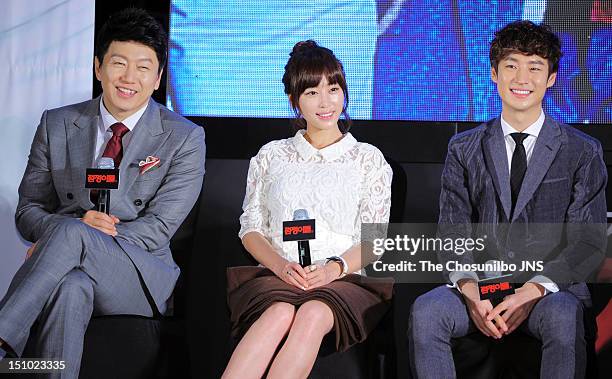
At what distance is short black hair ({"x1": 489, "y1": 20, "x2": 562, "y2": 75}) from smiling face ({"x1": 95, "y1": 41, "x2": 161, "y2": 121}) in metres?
→ 1.46

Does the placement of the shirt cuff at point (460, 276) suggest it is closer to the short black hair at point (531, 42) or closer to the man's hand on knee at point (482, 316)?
the man's hand on knee at point (482, 316)

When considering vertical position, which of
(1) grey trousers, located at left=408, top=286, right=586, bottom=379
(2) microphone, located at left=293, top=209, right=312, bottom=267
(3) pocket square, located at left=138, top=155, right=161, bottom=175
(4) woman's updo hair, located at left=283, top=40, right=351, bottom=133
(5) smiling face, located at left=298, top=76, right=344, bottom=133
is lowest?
(1) grey trousers, located at left=408, top=286, right=586, bottom=379

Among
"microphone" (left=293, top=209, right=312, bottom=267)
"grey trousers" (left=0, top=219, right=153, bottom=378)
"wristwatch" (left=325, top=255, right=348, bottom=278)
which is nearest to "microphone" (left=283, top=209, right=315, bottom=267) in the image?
"microphone" (left=293, top=209, right=312, bottom=267)

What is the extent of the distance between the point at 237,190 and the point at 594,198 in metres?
1.61

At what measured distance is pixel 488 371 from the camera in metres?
3.05

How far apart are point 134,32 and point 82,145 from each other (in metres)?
0.52

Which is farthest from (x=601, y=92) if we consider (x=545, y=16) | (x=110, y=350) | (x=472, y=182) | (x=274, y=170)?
(x=110, y=350)

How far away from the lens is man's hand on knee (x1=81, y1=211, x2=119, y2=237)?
324cm

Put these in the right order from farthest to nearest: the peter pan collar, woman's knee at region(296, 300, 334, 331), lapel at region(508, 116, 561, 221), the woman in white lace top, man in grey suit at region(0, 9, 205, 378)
→ the peter pan collar → lapel at region(508, 116, 561, 221) → man in grey suit at region(0, 9, 205, 378) → the woman in white lace top → woman's knee at region(296, 300, 334, 331)

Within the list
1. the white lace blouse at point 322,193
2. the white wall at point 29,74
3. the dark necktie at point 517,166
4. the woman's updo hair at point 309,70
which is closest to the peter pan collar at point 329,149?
the white lace blouse at point 322,193

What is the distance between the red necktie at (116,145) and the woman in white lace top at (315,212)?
554 mm

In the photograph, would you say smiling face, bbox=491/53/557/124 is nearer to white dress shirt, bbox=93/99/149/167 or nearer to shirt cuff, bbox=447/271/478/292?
shirt cuff, bbox=447/271/478/292

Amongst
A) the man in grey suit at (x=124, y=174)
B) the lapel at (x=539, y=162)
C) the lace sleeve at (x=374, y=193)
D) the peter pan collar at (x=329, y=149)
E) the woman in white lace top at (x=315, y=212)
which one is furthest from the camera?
the peter pan collar at (x=329, y=149)

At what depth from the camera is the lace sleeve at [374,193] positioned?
11.4 ft
